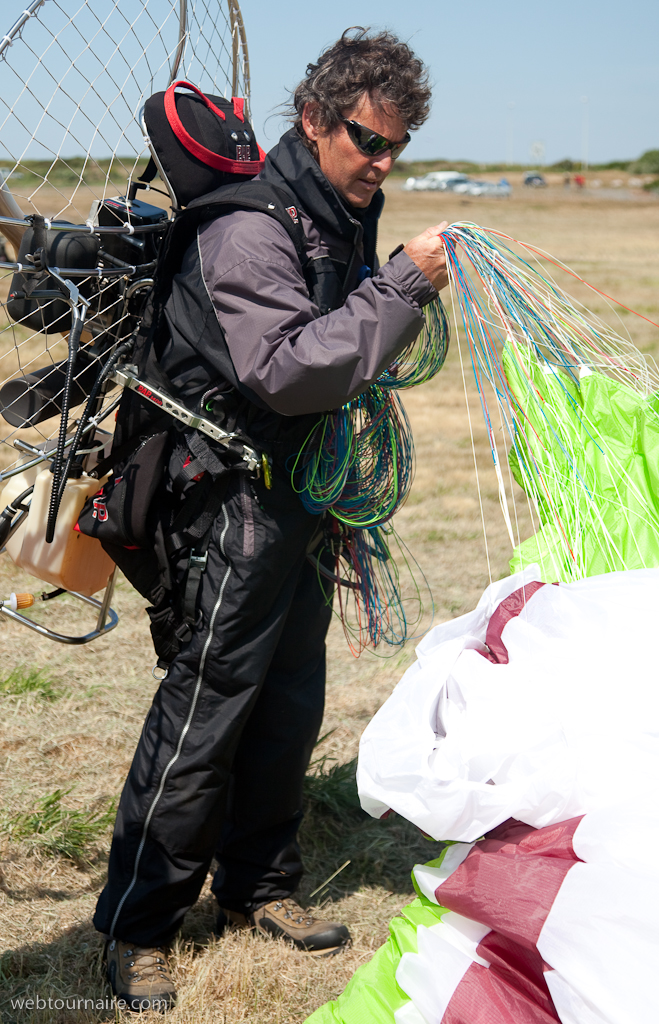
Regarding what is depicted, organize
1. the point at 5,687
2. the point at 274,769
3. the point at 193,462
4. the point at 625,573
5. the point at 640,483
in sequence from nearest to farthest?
the point at 625,573
the point at 640,483
the point at 193,462
the point at 274,769
the point at 5,687

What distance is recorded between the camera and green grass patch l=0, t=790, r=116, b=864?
220 cm

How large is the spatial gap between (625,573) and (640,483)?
1.01ft

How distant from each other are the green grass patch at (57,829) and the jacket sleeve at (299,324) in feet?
4.37

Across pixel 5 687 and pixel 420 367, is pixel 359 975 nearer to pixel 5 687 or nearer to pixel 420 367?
pixel 420 367

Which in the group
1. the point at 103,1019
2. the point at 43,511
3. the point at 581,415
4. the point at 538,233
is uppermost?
the point at 538,233

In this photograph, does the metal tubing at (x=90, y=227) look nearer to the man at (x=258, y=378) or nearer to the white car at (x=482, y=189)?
the man at (x=258, y=378)

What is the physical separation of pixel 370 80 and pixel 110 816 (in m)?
1.91

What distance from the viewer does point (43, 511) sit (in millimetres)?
1839

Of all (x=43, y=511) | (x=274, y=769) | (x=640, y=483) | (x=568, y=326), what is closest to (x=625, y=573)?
(x=640, y=483)

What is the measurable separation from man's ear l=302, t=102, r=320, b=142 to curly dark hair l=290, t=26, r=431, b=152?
10 millimetres

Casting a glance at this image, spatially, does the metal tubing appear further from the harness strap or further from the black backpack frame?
the harness strap

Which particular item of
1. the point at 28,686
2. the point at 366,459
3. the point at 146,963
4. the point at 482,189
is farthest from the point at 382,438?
the point at 482,189

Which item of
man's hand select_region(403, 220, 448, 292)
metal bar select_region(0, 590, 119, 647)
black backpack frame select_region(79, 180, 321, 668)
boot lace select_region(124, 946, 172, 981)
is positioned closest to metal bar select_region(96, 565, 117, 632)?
metal bar select_region(0, 590, 119, 647)

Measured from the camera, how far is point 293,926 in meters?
2.00
